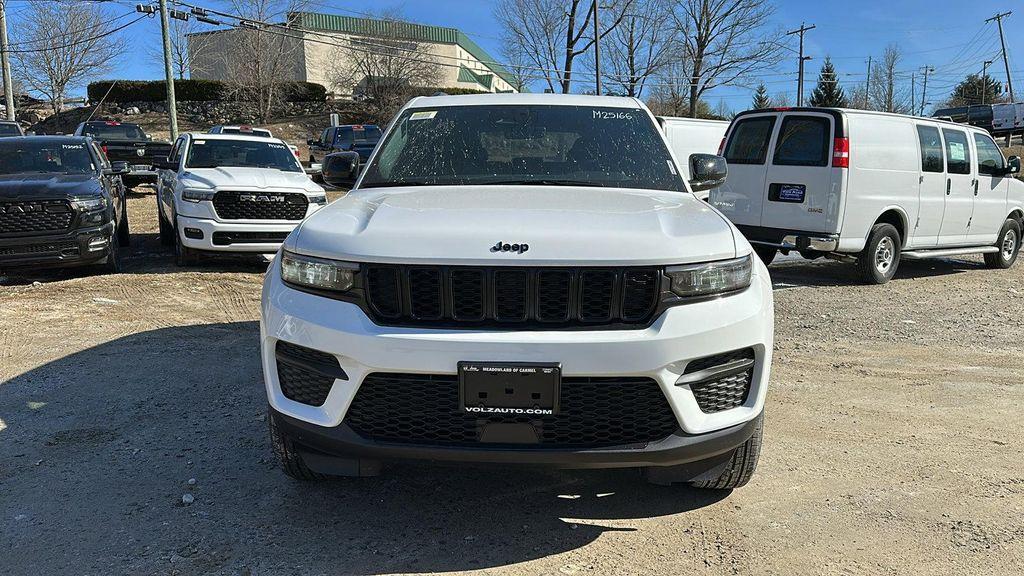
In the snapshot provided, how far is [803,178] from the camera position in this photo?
875cm

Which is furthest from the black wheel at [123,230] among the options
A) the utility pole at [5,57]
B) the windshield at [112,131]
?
the utility pole at [5,57]

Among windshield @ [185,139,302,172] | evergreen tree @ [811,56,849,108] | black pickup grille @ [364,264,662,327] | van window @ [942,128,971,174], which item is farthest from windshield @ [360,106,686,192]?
Result: evergreen tree @ [811,56,849,108]

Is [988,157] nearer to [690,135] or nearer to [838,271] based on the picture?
[838,271]

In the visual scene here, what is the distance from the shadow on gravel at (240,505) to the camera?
2.83 meters

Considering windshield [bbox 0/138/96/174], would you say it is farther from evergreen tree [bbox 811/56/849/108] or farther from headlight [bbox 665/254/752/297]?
evergreen tree [bbox 811/56/849/108]

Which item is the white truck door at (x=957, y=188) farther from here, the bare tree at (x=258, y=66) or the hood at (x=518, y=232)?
the bare tree at (x=258, y=66)

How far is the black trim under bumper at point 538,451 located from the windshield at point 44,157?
8.26 metres

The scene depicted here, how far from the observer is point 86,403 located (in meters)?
4.57

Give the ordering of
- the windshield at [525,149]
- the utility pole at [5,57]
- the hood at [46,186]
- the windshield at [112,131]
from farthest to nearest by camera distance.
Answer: the utility pole at [5,57] < the windshield at [112,131] < the hood at [46,186] < the windshield at [525,149]

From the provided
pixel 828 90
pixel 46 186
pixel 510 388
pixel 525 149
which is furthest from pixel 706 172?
pixel 828 90

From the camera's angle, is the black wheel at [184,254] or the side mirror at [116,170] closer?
the black wheel at [184,254]

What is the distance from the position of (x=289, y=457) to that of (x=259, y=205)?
22.2ft

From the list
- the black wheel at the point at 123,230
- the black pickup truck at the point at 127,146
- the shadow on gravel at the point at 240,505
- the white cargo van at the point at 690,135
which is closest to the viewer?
the shadow on gravel at the point at 240,505

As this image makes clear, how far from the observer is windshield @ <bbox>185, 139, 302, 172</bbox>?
10.4 metres
